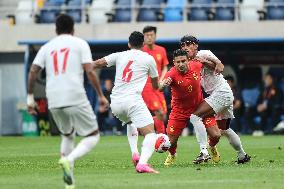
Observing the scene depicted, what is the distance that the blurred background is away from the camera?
31.7 m

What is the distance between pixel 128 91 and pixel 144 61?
0.48 m

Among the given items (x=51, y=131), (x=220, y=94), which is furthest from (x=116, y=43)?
(x=220, y=94)

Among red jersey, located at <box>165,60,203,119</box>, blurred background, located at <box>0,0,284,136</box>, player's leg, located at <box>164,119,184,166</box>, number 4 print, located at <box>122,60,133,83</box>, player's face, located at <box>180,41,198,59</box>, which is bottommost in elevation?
blurred background, located at <box>0,0,284,136</box>

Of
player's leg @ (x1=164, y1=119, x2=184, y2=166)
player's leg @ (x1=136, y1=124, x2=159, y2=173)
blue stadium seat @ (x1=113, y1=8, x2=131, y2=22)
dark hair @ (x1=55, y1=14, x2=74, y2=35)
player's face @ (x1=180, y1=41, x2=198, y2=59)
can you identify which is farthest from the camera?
blue stadium seat @ (x1=113, y1=8, x2=131, y2=22)

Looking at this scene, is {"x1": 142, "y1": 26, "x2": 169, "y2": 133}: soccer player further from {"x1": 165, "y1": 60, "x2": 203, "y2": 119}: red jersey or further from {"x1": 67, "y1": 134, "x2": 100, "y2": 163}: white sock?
{"x1": 67, "y1": 134, "x2": 100, "y2": 163}: white sock

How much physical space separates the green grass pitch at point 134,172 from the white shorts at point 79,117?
686mm

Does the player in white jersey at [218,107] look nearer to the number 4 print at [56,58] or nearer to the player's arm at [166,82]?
the player's arm at [166,82]

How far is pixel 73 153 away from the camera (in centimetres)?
1215

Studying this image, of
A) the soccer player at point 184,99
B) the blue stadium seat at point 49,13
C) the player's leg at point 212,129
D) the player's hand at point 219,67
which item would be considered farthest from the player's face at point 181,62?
the blue stadium seat at point 49,13

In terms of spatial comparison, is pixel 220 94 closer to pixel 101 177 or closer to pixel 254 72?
pixel 101 177

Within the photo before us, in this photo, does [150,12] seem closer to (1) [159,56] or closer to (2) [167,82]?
(1) [159,56]

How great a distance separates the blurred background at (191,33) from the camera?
31703mm

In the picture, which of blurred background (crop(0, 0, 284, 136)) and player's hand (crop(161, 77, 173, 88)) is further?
blurred background (crop(0, 0, 284, 136))

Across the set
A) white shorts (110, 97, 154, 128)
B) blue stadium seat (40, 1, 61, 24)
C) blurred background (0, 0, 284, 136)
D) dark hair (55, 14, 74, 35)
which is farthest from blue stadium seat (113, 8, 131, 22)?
dark hair (55, 14, 74, 35)
